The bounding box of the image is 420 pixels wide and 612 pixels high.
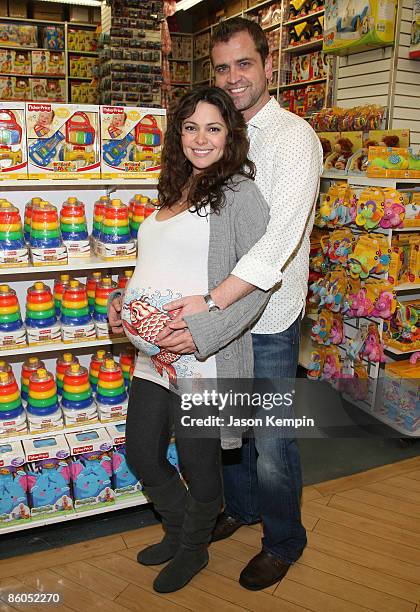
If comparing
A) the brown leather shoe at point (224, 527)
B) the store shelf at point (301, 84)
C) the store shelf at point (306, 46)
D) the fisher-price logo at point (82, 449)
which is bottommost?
A: the brown leather shoe at point (224, 527)

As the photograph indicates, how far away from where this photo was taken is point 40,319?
2451 mm

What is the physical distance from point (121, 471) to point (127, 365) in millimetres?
462

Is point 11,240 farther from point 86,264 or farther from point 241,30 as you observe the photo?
point 241,30

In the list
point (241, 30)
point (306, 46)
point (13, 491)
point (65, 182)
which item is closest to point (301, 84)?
point (306, 46)

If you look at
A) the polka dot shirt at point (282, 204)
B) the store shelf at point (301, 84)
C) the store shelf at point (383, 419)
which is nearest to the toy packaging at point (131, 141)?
the polka dot shirt at point (282, 204)

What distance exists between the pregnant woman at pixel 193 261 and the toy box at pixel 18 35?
A: 648 cm

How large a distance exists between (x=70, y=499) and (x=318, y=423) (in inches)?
68.5

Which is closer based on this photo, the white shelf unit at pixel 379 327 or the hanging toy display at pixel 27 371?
the hanging toy display at pixel 27 371

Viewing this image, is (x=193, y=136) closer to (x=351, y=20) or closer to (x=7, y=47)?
(x=351, y=20)

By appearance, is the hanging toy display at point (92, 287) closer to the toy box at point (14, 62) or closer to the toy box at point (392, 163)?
the toy box at point (392, 163)

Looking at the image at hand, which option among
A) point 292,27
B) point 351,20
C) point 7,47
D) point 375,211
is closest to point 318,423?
point 375,211

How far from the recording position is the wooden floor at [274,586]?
7.06 feet

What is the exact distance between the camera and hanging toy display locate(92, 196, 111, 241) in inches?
100

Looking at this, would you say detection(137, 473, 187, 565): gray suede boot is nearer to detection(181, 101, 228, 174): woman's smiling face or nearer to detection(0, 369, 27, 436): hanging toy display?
detection(0, 369, 27, 436): hanging toy display
